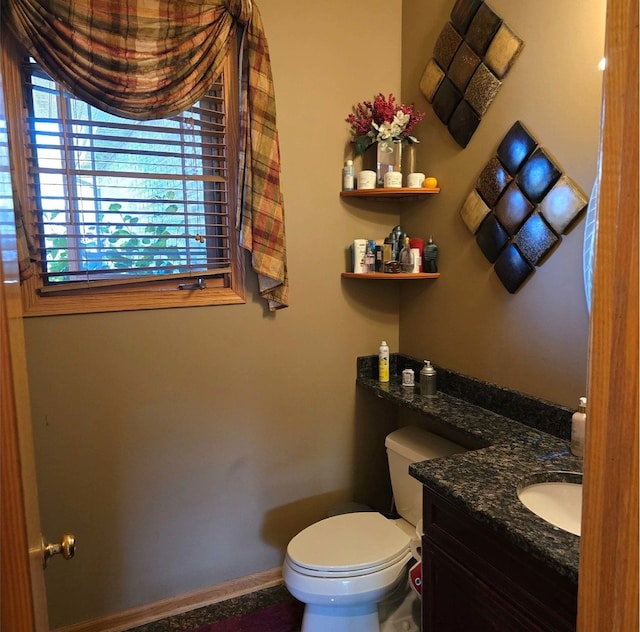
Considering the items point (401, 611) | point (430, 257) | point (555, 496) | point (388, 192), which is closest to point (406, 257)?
point (430, 257)

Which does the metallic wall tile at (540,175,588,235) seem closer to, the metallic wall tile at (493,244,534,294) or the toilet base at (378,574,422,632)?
the metallic wall tile at (493,244,534,294)

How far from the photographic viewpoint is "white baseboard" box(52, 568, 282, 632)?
199 centimetres

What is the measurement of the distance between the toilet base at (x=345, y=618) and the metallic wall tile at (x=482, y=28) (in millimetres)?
2030

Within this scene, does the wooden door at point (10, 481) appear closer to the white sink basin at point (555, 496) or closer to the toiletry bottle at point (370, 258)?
the white sink basin at point (555, 496)

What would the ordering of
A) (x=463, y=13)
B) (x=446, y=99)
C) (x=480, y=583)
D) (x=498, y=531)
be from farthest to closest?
(x=446, y=99) → (x=463, y=13) → (x=480, y=583) → (x=498, y=531)

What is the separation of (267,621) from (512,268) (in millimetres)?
1693

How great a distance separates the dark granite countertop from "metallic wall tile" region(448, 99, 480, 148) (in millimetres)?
944

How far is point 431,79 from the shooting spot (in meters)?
2.07

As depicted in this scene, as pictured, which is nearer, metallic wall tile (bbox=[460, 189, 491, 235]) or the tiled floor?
metallic wall tile (bbox=[460, 189, 491, 235])

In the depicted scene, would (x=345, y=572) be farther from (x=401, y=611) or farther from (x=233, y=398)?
(x=233, y=398)

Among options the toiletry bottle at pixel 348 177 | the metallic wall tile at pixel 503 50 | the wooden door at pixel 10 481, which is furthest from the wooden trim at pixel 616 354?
the toiletry bottle at pixel 348 177

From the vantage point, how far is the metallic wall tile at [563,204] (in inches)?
60.9

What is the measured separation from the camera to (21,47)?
168 centimetres

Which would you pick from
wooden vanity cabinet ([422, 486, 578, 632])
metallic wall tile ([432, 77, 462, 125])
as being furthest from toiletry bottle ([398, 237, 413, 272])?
wooden vanity cabinet ([422, 486, 578, 632])
